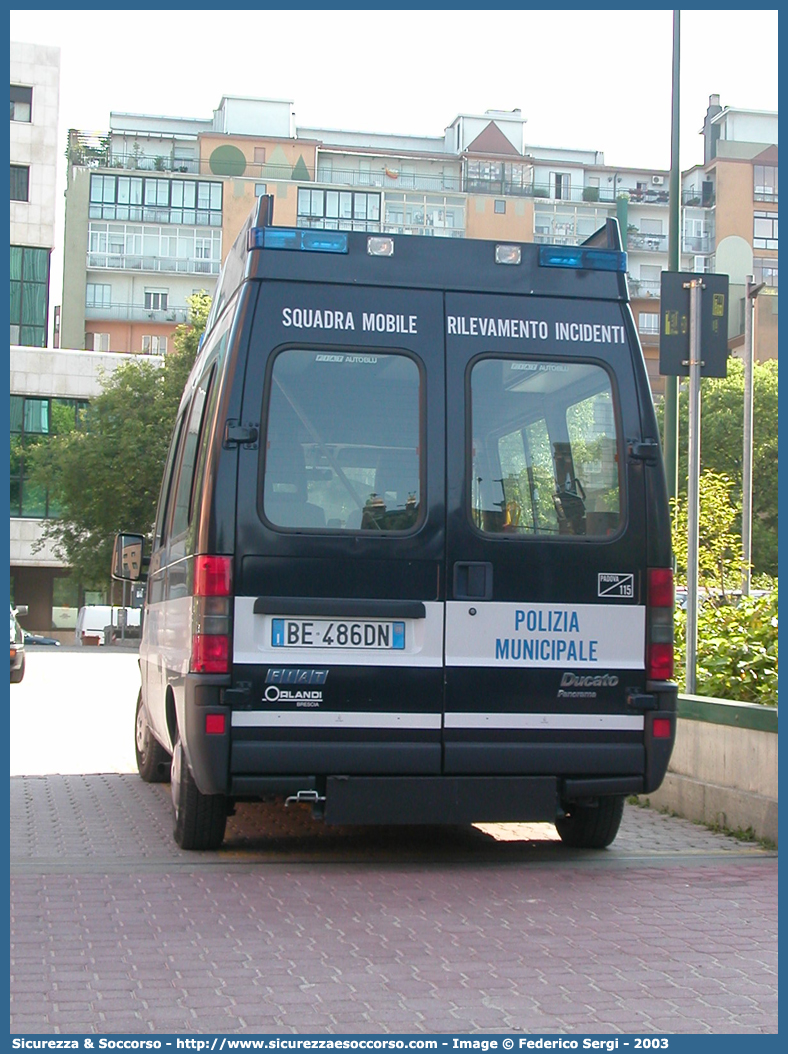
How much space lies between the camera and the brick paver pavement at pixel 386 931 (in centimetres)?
490

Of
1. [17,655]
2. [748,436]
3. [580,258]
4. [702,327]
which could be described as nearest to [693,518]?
[702,327]

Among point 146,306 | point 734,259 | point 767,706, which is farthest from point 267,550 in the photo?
point 734,259

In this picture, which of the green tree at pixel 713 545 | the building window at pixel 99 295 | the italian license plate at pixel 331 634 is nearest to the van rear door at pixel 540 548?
the italian license plate at pixel 331 634

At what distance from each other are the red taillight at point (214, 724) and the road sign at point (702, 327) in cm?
440

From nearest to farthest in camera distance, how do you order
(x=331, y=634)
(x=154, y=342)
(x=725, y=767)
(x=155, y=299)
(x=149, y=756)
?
(x=331, y=634) < (x=725, y=767) < (x=149, y=756) < (x=154, y=342) < (x=155, y=299)

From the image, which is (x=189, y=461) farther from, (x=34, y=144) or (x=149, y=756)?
(x=34, y=144)

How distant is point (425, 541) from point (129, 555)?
3463 mm

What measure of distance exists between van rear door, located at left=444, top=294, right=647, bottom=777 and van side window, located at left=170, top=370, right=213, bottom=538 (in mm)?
A: 1489

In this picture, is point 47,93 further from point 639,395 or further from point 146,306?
point 639,395

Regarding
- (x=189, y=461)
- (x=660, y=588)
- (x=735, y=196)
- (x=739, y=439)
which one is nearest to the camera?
(x=660, y=588)

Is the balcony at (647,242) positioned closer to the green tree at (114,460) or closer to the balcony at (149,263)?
the balcony at (149,263)

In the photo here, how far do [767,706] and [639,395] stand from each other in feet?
7.25

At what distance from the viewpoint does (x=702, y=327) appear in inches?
396

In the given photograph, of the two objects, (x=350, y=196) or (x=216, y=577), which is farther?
(x=350, y=196)
